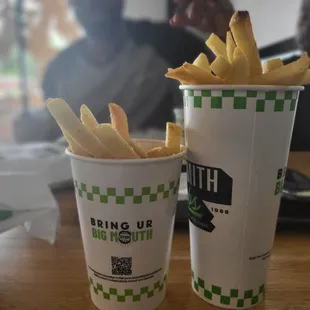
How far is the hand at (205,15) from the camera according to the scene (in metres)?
0.82

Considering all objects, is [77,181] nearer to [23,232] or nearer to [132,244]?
[132,244]

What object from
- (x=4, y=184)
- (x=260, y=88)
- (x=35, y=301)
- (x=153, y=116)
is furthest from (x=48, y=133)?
(x=260, y=88)

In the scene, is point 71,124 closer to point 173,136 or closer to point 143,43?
point 173,136

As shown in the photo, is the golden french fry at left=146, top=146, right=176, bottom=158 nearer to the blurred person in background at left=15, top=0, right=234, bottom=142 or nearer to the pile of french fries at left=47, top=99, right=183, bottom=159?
the pile of french fries at left=47, top=99, right=183, bottom=159

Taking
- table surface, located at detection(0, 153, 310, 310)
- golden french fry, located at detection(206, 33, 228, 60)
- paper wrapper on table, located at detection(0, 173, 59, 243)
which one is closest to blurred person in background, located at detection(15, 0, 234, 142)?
paper wrapper on table, located at detection(0, 173, 59, 243)

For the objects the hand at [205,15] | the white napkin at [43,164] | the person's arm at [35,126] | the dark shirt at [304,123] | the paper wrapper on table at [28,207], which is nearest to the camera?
the paper wrapper on table at [28,207]

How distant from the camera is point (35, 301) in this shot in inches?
18.3

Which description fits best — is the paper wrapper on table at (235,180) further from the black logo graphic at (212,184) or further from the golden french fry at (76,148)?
the golden french fry at (76,148)

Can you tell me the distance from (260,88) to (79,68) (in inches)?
68.9

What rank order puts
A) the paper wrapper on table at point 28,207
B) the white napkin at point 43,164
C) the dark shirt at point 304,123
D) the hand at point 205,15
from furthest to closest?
the dark shirt at point 304,123
the white napkin at point 43,164
the hand at point 205,15
the paper wrapper on table at point 28,207

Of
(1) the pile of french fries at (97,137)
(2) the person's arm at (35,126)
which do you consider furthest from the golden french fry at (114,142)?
(2) the person's arm at (35,126)

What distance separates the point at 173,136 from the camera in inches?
17.6

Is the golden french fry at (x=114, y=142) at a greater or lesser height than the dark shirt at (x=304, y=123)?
greater

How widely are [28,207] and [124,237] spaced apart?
30cm
